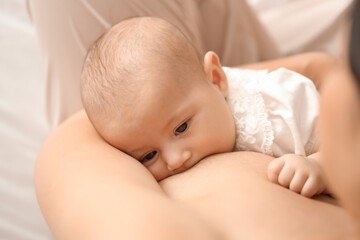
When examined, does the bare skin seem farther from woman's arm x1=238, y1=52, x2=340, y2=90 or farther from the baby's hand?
woman's arm x1=238, y1=52, x2=340, y2=90

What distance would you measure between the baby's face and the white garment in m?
0.09

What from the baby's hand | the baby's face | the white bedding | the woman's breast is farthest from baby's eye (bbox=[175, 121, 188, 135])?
the white bedding

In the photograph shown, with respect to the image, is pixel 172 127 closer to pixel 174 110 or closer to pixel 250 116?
pixel 174 110

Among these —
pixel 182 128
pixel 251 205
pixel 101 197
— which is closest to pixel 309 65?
pixel 182 128

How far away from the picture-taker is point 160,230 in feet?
2.62

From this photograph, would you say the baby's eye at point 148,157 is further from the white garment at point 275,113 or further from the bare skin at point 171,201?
the white garment at point 275,113

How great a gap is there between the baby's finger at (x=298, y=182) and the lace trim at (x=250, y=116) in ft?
0.76

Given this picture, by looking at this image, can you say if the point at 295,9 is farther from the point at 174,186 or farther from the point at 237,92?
the point at 174,186

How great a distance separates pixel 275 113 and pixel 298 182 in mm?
301

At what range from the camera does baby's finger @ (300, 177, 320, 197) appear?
935 millimetres

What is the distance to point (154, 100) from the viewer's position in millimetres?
1060

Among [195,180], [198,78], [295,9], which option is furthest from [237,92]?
[295,9]

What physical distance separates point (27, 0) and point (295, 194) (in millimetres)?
1065

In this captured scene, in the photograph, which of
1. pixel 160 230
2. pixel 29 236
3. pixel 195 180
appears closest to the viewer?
pixel 160 230
